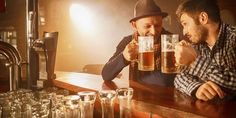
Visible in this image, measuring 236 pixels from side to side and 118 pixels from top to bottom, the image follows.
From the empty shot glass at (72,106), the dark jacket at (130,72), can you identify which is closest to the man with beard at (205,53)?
the dark jacket at (130,72)

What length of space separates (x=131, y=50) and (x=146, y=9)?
0.34 m

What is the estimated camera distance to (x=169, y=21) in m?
2.24

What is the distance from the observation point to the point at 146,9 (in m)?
2.44

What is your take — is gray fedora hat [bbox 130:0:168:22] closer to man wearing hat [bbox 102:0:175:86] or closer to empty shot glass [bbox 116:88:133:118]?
man wearing hat [bbox 102:0:175:86]

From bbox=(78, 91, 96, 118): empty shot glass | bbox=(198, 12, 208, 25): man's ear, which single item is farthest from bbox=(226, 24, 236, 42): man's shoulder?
bbox=(78, 91, 96, 118): empty shot glass

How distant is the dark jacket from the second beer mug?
0.10m

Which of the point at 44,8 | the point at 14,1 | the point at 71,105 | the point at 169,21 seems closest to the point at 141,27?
the point at 169,21

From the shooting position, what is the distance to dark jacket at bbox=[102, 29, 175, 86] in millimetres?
2330

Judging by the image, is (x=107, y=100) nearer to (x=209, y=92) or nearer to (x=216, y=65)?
(x=209, y=92)

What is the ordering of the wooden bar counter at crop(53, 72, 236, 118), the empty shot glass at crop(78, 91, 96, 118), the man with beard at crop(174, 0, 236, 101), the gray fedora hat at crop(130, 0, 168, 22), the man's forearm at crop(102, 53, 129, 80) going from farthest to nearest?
1. the man's forearm at crop(102, 53, 129, 80)
2. the gray fedora hat at crop(130, 0, 168, 22)
3. the man with beard at crop(174, 0, 236, 101)
4. the empty shot glass at crop(78, 91, 96, 118)
5. the wooden bar counter at crop(53, 72, 236, 118)

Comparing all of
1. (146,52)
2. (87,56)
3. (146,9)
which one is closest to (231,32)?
(146,52)

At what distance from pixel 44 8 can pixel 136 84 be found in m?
1.96

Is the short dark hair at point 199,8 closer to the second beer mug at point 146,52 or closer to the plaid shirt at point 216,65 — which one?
the plaid shirt at point 216,65

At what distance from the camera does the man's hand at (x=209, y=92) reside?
1.76 metres
